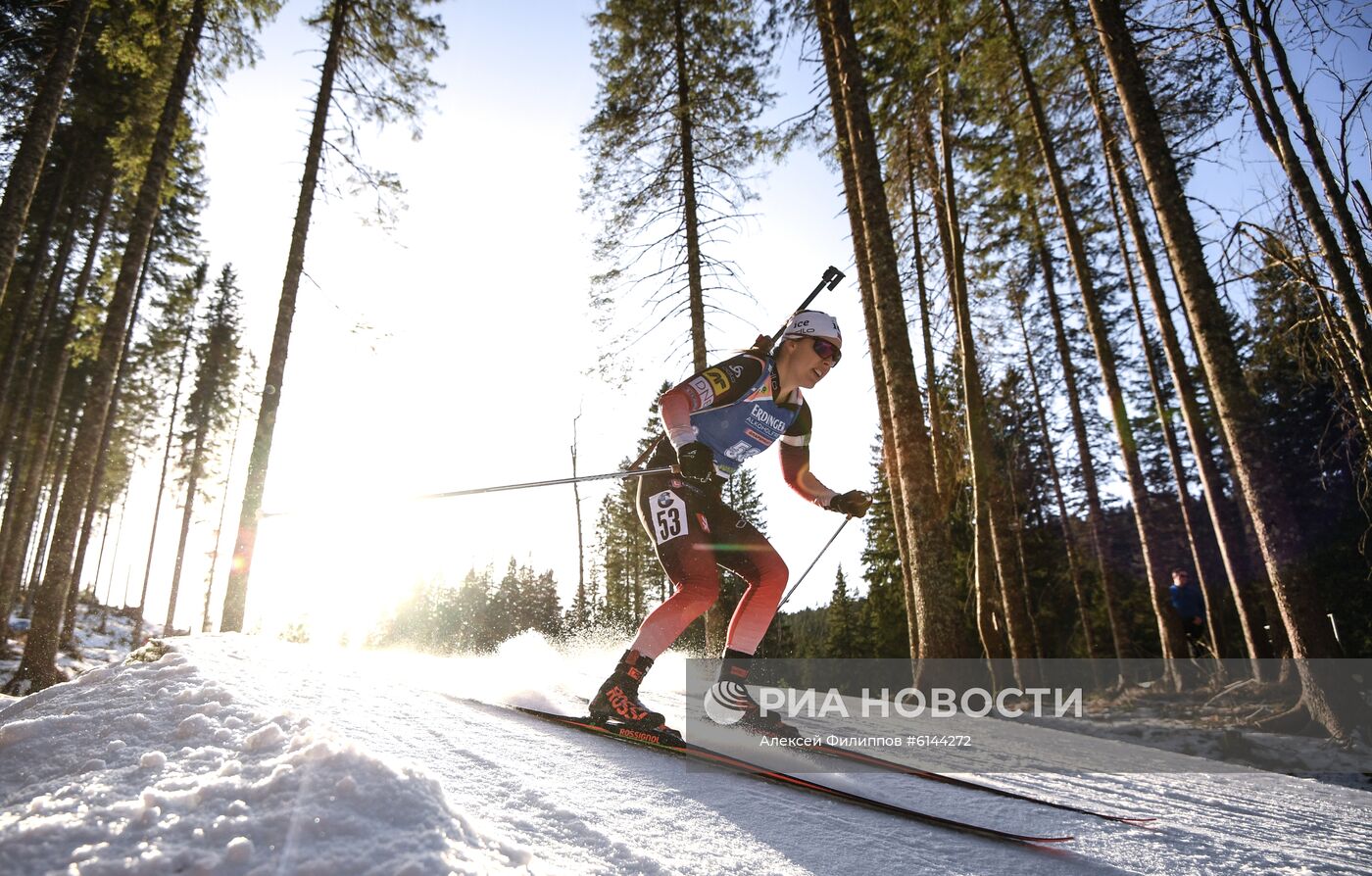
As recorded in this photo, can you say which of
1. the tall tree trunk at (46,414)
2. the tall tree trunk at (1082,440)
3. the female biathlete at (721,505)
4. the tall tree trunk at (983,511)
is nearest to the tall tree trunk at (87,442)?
the tall tree trunk at (46,414)

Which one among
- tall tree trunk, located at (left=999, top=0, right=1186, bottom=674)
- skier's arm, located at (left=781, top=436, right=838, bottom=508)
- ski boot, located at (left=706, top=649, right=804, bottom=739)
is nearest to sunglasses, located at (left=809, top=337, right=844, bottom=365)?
skier's arm, located at (left=781, top=436, right=838, bottom=508)

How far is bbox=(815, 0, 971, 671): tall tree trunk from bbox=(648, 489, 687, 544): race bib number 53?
3930mm

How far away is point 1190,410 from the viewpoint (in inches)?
346

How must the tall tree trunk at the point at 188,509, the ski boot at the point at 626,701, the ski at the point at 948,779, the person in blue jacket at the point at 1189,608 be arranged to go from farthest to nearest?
the tall tree trunk at the point at 188,509
the person in blue jacket at the point at 1189,608
the ski boot at the point at 626,701
the ski at the point at 948,779

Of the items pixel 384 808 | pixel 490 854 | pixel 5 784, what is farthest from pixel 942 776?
pixel 5 784

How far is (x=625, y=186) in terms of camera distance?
11.8m

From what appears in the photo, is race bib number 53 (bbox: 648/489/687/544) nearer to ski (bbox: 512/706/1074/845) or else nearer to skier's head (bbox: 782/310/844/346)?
ski (bbox: 512/706/1074/845)

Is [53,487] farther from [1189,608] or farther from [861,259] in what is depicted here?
[1189,608]

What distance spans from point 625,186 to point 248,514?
8281mm

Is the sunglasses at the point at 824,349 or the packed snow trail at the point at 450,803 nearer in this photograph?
the packed snow trail at the point at 450,803

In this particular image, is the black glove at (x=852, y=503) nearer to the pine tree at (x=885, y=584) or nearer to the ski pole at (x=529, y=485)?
the ski pole at (x=529, y=485)

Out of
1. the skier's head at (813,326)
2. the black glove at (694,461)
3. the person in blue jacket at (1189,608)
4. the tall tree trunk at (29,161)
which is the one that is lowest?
the person in blue jacket at (1189,608)

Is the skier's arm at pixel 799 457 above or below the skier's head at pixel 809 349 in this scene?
below

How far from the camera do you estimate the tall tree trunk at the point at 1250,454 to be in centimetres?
588
